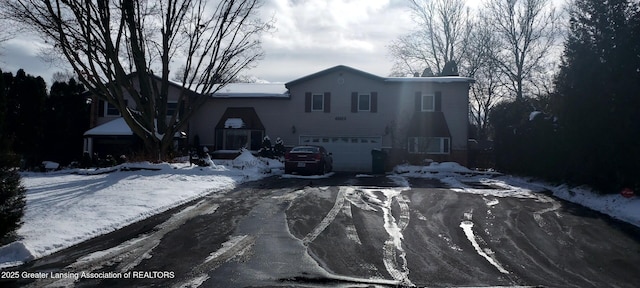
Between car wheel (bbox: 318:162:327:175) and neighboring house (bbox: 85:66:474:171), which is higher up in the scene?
neighboring house (bbox: 85:66:474:171)

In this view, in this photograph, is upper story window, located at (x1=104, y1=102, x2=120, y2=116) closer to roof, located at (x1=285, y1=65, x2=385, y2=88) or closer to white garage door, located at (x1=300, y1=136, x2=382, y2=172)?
roof, located at (x1=285, y1=65, x2=385, y2=88)

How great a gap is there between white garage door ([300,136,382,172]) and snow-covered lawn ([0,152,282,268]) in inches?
517

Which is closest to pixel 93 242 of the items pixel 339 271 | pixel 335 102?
pixel 339 271

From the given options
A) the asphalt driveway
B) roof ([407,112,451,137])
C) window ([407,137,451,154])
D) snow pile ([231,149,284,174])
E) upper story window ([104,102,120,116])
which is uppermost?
upper story window ([104,102,120,116])

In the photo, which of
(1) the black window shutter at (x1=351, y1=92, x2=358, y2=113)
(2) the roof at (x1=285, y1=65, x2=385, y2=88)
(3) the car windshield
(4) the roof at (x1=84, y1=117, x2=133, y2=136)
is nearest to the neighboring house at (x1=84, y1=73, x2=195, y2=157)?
(4) the roof at (x1=84, y1=117, x2=133, y2=136)

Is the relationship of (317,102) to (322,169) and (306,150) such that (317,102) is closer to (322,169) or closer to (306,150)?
(306,150)

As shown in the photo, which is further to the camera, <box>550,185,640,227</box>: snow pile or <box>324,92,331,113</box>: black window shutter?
<box>324,92,331,113</box>: black window shutter

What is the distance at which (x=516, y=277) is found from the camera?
7.09 m

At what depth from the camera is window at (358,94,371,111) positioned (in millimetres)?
34287

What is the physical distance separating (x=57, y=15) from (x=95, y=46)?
1.68 m

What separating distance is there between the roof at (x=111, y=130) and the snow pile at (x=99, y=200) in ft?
43.7

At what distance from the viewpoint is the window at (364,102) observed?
112ft

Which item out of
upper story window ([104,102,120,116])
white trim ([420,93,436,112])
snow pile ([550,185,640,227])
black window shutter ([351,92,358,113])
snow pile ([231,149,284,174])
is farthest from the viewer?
upper story window ([104,102,120,116])

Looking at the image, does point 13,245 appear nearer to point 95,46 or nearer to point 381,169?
point 95,46
